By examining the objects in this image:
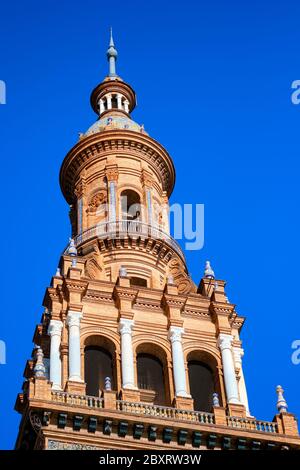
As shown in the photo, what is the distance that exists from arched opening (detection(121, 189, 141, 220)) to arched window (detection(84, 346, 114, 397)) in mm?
9252

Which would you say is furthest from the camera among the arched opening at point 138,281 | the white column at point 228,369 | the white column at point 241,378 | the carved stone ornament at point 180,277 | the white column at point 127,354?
the carved stone ornament at point 180,277

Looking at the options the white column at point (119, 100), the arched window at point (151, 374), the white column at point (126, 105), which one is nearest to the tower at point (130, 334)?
the arched window at point (151, 374)

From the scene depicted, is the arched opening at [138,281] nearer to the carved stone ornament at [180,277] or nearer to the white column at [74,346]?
the carved stone ornament at [180,277]

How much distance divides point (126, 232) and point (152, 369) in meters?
7.49

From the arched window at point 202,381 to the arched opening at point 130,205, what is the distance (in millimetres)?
Result: 9076

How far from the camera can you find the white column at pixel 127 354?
52500mm

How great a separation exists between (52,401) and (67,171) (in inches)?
731

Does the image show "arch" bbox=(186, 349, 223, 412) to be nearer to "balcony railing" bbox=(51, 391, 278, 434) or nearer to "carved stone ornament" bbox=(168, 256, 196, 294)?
"carved stone ornament" bbox=(168, 256, 196, 294)

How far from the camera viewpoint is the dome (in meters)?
66.1

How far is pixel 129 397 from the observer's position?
2019 inches

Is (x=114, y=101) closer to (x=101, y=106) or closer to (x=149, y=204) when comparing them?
(x=101, y=106)
